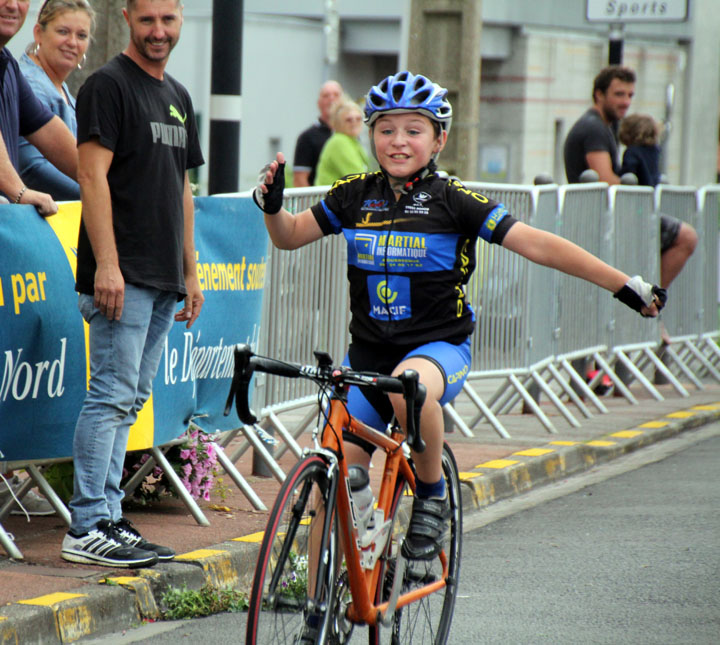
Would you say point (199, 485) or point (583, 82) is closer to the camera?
point (199, 485)

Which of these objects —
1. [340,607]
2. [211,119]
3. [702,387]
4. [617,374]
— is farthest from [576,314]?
[340,607]

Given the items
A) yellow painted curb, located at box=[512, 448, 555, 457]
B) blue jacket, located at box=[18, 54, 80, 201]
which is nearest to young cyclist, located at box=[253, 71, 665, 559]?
blue jacket, located at box=[18, 54, 80, 201]

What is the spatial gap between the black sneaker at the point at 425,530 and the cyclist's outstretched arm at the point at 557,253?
848mm

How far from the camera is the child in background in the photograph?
12102mm

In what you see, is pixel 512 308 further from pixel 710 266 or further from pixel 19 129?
pixel 19 129

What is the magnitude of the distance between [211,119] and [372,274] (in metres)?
3.43

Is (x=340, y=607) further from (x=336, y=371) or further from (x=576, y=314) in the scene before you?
(x=576, y=314)

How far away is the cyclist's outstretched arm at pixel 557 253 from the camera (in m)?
4.49

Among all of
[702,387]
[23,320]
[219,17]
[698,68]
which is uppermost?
[698,68]

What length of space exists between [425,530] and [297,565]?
71 cm

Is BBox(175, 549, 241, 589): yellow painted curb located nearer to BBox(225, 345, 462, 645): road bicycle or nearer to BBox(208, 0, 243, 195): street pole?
BBox(225, 345, 462, 645): road bicycle

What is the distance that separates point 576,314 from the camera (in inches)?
419

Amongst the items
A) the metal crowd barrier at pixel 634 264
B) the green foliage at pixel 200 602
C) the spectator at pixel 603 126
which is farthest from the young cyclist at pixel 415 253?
the spectator at pixel 603 126

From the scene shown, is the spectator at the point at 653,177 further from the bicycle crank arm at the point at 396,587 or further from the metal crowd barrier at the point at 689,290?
the bicycle crank arm at the point at 396,587
